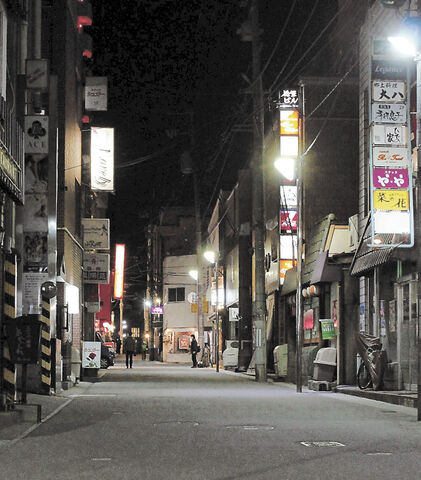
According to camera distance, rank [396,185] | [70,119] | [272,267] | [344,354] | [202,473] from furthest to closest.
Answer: [272,267], [70,119], [344,354], [396,185], [202,473]

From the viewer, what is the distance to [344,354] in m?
27.7

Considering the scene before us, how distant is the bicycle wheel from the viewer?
78.9 ft

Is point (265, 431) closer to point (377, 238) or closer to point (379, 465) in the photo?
point (379, 465)

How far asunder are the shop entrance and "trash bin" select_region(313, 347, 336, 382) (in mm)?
3936

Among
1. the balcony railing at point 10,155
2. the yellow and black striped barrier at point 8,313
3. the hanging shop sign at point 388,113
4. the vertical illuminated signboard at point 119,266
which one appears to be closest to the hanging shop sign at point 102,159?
the hanging shop sign at point 388,113

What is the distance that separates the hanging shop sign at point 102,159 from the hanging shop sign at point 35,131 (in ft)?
42.8

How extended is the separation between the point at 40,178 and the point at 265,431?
37.3ft

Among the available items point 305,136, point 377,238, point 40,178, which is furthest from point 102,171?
point 377,238

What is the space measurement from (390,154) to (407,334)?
4.75 meters

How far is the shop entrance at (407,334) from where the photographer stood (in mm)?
22875

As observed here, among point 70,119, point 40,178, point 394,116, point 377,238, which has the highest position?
point 70,119

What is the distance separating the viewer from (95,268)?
36.6 metres

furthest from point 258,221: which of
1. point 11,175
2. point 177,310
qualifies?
point 177,310

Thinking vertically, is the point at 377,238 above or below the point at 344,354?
above
